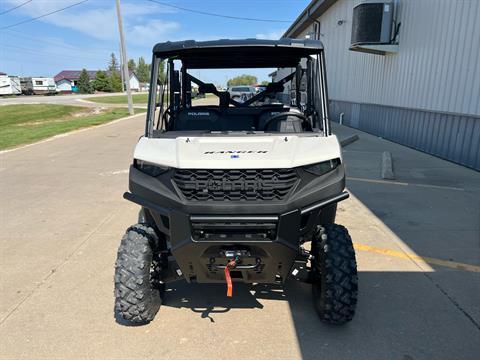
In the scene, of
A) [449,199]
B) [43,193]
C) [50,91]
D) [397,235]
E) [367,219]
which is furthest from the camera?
[50,91]

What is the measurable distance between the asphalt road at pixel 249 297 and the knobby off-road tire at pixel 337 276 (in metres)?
0.20

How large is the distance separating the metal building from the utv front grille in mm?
7310

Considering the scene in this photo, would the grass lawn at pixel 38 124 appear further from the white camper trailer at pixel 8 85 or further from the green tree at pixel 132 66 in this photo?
the green tree at pixel 132 66

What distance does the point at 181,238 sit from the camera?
2.69m

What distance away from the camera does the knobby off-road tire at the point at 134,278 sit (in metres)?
2.90

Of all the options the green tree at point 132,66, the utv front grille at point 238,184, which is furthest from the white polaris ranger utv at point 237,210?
the green tree at point 132,66

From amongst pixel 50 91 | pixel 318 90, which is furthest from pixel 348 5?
pixel 50 91

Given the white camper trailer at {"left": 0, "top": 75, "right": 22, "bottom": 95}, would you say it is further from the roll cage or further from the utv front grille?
the utv front grille

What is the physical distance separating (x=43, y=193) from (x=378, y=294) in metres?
5.80

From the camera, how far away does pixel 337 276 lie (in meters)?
2.81

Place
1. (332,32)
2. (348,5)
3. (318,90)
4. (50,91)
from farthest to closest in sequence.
Result: (50,91)
(332,32)
(348,5)
(318,90)

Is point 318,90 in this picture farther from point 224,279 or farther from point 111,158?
point 111,158

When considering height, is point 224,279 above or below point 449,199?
above

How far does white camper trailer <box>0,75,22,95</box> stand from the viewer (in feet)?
202
